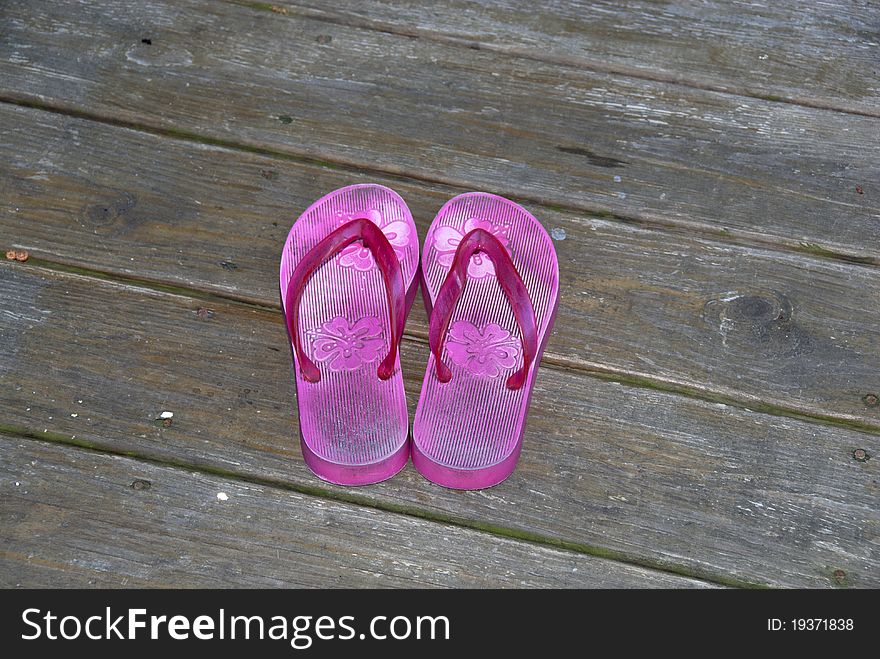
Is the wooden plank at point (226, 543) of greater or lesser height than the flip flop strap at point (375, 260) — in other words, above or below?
below

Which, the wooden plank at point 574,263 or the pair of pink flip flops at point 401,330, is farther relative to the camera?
the wooden plank at point 574,263

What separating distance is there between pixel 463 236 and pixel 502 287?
187mm

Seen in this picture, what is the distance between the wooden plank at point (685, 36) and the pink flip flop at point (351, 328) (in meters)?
0.42

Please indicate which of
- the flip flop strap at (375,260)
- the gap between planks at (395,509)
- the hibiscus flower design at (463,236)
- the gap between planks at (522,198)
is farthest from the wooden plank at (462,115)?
the gap between planks at (395,509)

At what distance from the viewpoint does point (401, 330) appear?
1.15 m

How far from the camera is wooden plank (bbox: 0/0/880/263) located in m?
1.34

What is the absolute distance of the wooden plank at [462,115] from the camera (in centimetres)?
134

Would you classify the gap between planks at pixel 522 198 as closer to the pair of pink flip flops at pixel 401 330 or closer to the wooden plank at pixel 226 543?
the pair of pink flip flops at pixel 401 330

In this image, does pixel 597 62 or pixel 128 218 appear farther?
pixel 597 62

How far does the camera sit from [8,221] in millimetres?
1281

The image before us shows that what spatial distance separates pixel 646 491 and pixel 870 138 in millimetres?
723
